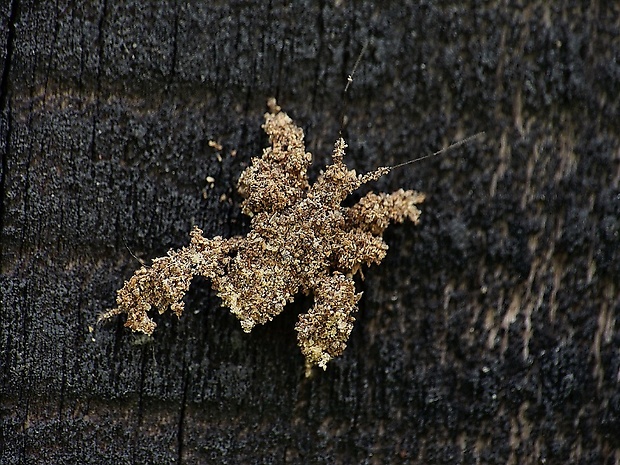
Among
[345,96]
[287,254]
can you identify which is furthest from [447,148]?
[287,254]

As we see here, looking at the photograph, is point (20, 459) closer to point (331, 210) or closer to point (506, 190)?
point (331, 210)

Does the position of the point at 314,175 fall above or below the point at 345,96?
below

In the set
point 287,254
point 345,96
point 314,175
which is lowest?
point 287,254

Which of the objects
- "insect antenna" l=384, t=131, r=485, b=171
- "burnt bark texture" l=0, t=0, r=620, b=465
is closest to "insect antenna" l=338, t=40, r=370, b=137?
"burnt bark texture" l=0, t=0, r=620, b=465

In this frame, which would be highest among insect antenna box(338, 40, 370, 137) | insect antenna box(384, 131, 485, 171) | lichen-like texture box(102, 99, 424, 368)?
insect antenna box(338, 40, 370, 137)

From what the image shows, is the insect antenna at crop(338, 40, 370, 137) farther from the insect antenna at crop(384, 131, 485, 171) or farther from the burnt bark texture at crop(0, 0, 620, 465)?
the insect antenna at crop(384, 131, 485, 171)

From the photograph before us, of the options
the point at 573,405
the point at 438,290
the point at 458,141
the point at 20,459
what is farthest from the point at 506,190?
the point at 20,459

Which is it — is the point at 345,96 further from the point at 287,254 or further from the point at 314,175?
the point at 287,254
